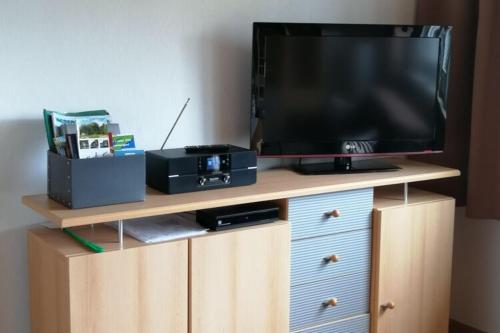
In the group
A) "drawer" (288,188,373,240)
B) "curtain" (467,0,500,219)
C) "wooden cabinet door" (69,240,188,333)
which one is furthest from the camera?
"curtain" (467,0,500,219)

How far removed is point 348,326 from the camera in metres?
2.75

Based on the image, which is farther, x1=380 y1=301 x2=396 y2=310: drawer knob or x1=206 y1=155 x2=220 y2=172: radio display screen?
x1=380 y1=301 x2=396 y2=310: drawer knob

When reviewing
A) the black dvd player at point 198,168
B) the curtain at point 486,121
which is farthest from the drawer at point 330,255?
the curtain at point 486,121

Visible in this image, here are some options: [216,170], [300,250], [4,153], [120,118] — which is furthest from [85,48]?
[300,250]

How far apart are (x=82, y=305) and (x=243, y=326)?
58 centimetres

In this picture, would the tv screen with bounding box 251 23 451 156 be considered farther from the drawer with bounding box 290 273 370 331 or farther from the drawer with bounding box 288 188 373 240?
the drawer with bounding box 290 273 370 331

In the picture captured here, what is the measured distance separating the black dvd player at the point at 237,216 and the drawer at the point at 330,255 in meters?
0.16

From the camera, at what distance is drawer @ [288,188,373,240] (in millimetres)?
2547

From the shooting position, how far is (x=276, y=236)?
2469 mm

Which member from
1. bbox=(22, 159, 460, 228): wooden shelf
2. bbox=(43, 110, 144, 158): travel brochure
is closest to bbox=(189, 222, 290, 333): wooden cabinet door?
bbox=(22, 159, 460, 228): wooden shelf

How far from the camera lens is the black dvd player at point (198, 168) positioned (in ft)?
7.80

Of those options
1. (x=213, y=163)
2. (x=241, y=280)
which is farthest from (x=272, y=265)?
(x=213, y=163)

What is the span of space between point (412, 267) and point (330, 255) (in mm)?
387

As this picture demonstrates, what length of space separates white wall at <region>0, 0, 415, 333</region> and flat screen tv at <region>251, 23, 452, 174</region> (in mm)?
158
